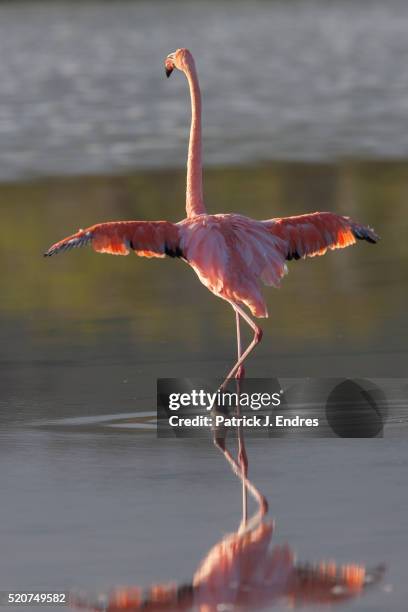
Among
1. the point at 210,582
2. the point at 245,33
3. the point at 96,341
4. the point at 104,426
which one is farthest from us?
the point at 245,33

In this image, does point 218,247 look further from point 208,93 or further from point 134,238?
point 208,93

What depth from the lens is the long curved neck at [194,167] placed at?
969 cm

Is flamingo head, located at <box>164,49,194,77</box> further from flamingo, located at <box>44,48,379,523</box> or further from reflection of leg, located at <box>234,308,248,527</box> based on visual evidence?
reflection of leg, located at <box>234,308,248,527</box>

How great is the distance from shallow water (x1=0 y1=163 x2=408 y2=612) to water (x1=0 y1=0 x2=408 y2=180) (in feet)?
20.8

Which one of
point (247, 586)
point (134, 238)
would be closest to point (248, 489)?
point (247, 586)

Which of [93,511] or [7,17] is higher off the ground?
[7,17]

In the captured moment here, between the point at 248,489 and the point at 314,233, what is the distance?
2.42m

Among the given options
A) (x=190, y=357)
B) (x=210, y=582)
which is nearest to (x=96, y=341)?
(x=190, y=357)

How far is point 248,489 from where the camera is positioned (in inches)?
288

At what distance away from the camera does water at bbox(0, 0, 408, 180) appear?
2383cm

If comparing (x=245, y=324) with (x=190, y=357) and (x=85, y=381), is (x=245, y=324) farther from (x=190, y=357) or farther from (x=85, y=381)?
(x=85, y=381)

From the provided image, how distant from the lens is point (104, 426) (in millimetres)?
8484

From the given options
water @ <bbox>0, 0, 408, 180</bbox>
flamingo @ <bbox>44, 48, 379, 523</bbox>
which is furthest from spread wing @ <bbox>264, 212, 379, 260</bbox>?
water @ <bbox>0, 0, 408, 180</bbox>

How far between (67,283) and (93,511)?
6545 millimetres
